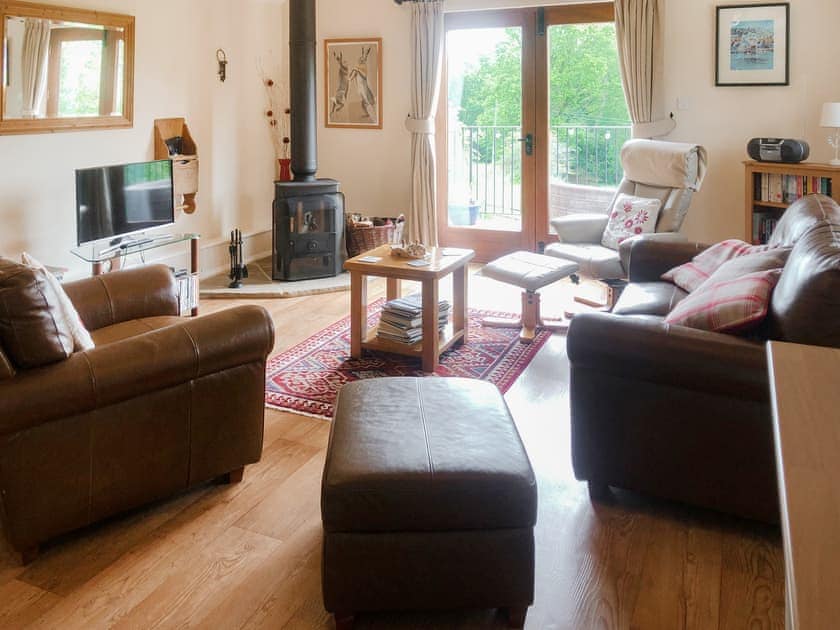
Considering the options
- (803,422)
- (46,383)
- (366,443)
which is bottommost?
(366,443)

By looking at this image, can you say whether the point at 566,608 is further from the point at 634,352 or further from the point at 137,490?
the point at 137,490

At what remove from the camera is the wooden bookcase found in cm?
462

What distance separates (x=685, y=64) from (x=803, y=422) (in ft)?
16.2

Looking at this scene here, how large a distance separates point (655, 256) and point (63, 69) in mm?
3480

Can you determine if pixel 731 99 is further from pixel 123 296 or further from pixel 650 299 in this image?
pixel 123 296

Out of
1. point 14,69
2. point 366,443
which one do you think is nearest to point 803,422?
point 366,443

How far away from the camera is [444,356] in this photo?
13.3ft

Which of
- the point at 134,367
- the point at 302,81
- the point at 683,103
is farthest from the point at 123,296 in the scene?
the point at 683,103

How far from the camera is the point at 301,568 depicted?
2230 millimetres

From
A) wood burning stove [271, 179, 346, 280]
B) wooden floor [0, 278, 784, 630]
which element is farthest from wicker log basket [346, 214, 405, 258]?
wooden floor [0, 278, 784, 630]

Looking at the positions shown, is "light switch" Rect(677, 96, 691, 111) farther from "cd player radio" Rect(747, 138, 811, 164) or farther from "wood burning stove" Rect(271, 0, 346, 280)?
"wood burning stove" Rect(271, 0, 346, 280)

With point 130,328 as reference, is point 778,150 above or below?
above

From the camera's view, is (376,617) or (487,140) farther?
(487,140)

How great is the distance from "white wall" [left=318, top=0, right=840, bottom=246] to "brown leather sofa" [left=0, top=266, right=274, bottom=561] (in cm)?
400
